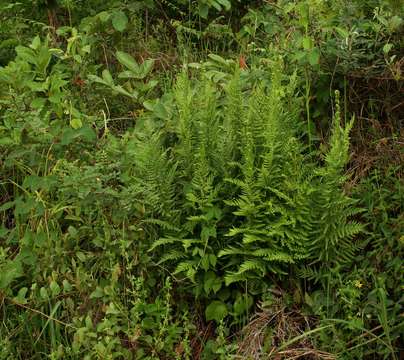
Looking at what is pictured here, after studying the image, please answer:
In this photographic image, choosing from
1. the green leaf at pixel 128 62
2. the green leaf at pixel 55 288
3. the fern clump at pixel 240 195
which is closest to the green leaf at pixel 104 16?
the green leaf at pixel 128 62

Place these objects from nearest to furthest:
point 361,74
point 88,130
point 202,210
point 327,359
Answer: point 327,359
point 202,210
point 88,130
point 361,74

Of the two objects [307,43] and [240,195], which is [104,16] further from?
[240,195]

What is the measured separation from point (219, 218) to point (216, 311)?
0.43 metres

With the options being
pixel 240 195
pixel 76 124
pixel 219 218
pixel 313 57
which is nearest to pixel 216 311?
pixel 219 218

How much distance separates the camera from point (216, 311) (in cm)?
342

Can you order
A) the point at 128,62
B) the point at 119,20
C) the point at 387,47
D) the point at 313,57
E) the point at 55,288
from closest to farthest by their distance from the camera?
the point at 55,288, the point at 387,47, the point at 313,57, the point at 128,62, the point at 119,20

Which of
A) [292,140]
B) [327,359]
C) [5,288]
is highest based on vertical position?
[292,140]

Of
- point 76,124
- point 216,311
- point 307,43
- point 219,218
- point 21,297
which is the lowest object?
point 216,311

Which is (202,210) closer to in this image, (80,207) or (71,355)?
(80,207)

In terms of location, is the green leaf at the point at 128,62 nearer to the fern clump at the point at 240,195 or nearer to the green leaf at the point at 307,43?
the fern clump at the point at 240,195

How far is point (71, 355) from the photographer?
10.7 ft

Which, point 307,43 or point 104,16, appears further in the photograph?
point 104,16

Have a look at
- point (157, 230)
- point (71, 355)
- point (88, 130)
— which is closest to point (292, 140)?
point (157, 230)

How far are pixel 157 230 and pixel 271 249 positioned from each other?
59 centimetres
